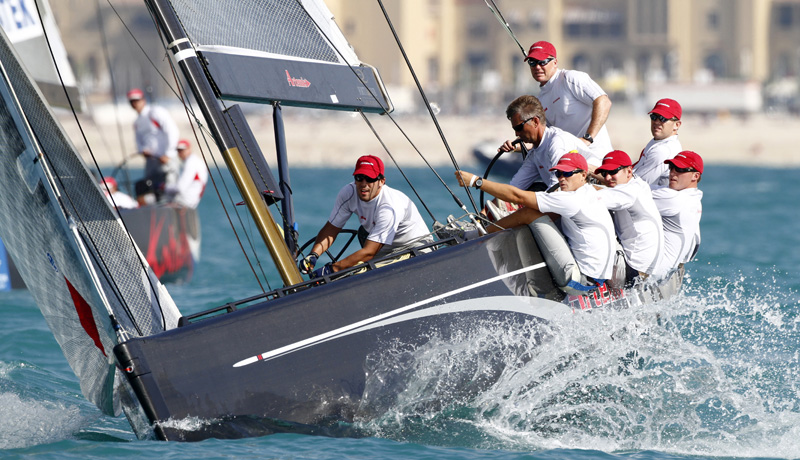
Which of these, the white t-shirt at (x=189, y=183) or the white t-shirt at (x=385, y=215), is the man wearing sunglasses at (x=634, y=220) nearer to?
the white t-shirt at (x=385, y=215)

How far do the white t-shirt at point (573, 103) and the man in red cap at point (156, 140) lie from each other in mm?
5409

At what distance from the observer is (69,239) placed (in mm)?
4344

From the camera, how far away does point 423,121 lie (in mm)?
46844

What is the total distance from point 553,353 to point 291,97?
1660 millimetres

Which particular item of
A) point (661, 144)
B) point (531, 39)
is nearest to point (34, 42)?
point (661, 144)

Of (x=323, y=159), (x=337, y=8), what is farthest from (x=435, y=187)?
(x=337, y=8)

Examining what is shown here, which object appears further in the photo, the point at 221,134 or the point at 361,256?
the point at 361,256

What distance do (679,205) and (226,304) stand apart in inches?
97.8

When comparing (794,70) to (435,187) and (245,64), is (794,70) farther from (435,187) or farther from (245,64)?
(245,64)

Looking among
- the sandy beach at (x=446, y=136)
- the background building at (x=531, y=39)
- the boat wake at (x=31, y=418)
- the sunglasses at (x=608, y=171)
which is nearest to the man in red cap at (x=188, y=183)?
the boat wake at (x=31, y=418)

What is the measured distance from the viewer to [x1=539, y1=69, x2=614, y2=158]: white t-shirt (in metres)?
5.83

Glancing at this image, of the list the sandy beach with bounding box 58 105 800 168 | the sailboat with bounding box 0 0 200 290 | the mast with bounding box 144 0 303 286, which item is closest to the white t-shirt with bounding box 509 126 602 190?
the mast with bounding box 144 0 303 286

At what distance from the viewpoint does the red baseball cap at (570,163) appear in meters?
4.81

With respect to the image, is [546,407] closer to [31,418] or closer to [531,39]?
[31,418]
